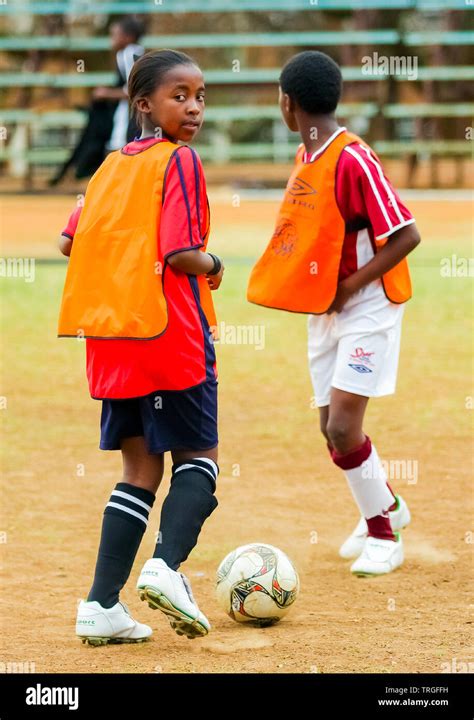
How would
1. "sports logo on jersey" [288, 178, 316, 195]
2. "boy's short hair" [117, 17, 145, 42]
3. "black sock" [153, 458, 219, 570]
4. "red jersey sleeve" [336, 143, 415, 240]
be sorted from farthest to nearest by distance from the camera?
"boy's short hair" [117, 17, 145, 42], "sports logo on jersey" [288, 178, 316, 195], "red jersey sleeve" [336, 143, 415, 240], "black sock" [153, 458, 219, 570]

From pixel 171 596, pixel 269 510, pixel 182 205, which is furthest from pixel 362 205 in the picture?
pixel 171 596

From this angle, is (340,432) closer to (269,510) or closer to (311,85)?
(269,510)

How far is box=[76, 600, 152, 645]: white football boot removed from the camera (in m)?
3.83

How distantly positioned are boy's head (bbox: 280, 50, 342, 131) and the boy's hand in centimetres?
70

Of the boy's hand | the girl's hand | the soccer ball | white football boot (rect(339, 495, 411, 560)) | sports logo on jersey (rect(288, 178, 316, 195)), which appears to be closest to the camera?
the girl's hand

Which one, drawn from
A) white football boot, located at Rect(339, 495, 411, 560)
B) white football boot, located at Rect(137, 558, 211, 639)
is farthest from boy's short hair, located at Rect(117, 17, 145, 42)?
white football boot, located at Rect(137, 558, 211, 639)

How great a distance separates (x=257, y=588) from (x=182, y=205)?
1312 mm

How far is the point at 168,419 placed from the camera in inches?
149

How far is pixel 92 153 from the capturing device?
12.0 metres

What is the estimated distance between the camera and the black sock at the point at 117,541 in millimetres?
3852

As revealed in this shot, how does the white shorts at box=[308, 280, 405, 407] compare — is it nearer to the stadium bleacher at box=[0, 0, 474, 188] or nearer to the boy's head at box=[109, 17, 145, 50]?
the boy's head at box=[109, 17, 145, 50]

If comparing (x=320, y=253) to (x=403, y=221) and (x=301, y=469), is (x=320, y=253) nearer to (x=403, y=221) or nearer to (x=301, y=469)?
(x=403, y=221)

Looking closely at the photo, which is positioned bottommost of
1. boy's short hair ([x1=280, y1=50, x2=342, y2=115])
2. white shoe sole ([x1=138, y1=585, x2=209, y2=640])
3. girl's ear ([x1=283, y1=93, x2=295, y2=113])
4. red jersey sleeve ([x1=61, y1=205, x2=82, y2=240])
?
white shoe sole ([x1=138, y1=585, x2=209, y2=640])

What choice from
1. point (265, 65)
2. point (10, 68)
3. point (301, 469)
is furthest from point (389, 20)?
point (301, 469)
